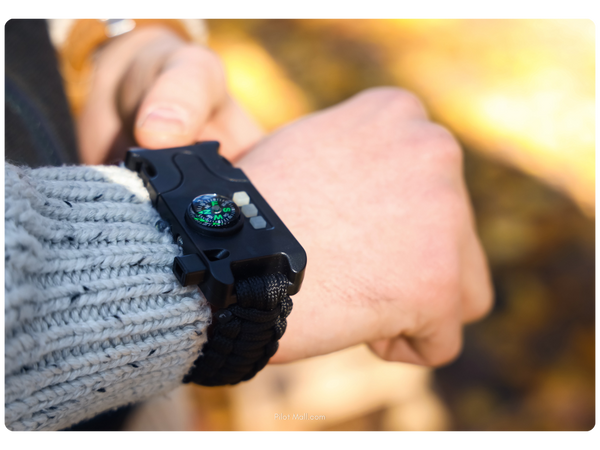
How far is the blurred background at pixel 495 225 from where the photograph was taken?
2.09 meters

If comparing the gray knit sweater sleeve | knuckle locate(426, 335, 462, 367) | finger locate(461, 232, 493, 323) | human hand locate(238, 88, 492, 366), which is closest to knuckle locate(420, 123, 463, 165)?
human hand locate(238, 88, 492, 366)

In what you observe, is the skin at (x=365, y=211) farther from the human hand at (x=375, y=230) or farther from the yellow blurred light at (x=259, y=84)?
the yellow blurred light at (x=259, y=84)

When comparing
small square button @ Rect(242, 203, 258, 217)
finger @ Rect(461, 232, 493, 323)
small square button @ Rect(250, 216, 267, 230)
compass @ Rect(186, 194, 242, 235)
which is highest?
compass @ Rect(186, 194, 242, 235)

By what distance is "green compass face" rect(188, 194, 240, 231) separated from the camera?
75cm

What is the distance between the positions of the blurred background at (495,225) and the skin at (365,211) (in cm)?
106

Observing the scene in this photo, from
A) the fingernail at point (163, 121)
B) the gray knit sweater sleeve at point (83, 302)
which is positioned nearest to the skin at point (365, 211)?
the fingernail at point (163, 121)

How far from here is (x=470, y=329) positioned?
7.30ft

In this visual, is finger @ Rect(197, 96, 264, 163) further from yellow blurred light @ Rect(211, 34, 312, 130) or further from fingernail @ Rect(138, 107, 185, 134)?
yellow blurred light @ Rect(211, 34, 312, 130)

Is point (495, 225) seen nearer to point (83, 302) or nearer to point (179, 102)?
point (179, 102)

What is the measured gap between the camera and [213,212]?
76cm

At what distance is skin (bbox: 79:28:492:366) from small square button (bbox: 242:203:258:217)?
0.16 metres

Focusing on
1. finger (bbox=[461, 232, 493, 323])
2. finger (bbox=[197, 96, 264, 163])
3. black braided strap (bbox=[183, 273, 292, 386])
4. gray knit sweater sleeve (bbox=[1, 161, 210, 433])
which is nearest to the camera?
gray knit sweater sleeve (bbox=[1, 161, 210, 433])
